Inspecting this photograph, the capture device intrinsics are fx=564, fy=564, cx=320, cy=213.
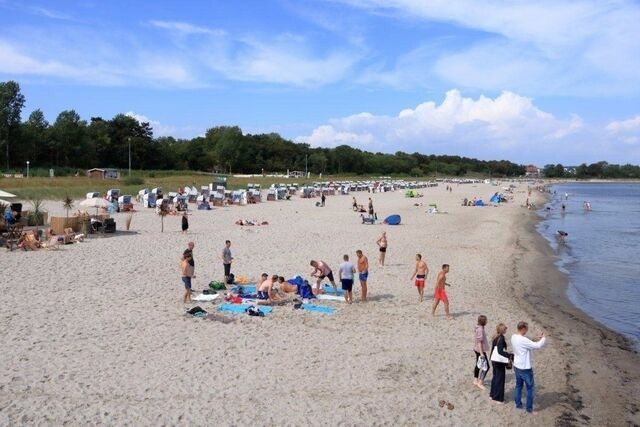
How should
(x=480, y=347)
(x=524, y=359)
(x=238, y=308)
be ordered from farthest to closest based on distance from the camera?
(x=238, y=308)
(x=480, y=347)
(x=524, y=359)

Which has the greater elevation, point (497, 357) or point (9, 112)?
point (9, 112)

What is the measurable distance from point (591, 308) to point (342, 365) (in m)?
9.06

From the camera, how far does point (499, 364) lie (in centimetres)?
791

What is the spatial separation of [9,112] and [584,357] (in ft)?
225

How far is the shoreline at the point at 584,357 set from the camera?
27.3 ft

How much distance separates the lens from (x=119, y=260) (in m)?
16.7

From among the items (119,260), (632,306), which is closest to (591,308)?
(632,306)

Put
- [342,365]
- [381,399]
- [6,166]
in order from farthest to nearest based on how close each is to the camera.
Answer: [6,166] → [342,365] → [381,399]

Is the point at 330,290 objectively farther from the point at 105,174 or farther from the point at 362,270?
the point at 105,174

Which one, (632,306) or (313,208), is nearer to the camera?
(632,306)

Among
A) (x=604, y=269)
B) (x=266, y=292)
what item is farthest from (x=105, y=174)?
(x=266, y=292)

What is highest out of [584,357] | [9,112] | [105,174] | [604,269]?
[9,112]

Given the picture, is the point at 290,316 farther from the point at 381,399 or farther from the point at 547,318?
the point at 547,318

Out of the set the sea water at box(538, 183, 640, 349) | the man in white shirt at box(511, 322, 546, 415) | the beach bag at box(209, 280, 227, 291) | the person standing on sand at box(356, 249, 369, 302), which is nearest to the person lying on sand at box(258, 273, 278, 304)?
the beach bag at box(209, 280, 227, 291)
